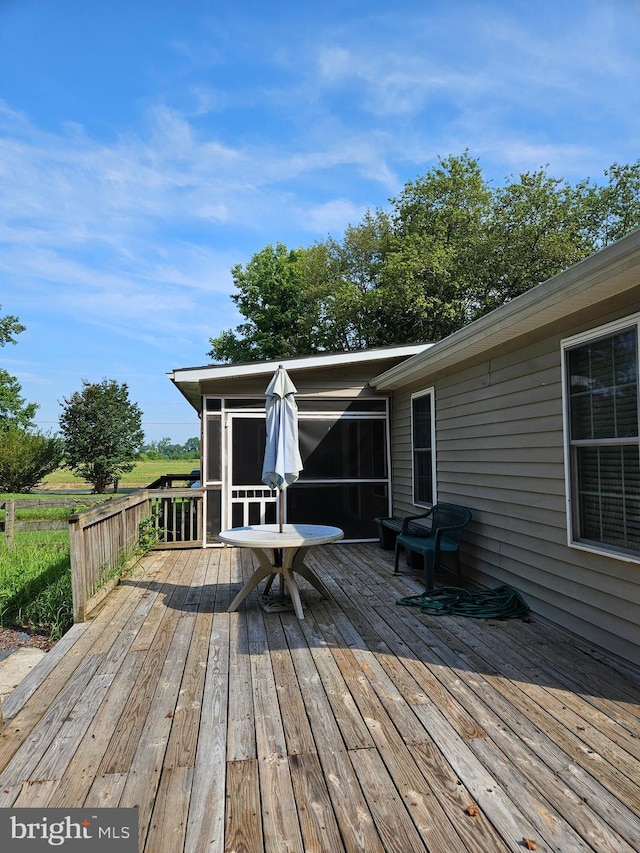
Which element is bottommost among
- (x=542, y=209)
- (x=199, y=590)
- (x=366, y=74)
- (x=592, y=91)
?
(x=199, y=590)

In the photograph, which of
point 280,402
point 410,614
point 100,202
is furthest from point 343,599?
point 100,202

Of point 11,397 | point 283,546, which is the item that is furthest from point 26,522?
point 11,397

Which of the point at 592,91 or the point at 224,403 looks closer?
the point at 224,403

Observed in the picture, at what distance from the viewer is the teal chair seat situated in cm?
449

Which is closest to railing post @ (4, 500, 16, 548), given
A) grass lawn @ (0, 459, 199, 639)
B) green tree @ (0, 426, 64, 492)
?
grass lawn @ (0, 459, 199, 639)

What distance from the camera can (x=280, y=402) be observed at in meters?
4.31

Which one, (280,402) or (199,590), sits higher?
(280,402)

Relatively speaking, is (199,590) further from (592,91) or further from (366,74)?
(592,91)

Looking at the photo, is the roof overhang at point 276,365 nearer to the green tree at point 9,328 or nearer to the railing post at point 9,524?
the railing post at point 9,524

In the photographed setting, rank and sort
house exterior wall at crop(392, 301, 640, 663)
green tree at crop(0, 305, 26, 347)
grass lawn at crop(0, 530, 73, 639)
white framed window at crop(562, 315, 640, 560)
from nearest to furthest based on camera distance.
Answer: white framed window at crop(562, 315, 640, 560), house exterior wall at crop(392, 301, 640, 663), grass lawn at crop(0, 530, 73, 639), green tree at crop(0, 305, 26, 347)

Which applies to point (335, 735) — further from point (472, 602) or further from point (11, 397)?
point (11, 397)

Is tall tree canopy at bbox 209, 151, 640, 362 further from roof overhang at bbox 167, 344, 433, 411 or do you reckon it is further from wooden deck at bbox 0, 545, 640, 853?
wooden deck at bbox 0, 545, 640, 853

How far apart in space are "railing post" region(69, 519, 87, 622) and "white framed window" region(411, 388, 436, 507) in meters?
3.70

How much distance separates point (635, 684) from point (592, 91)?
1061 cm
